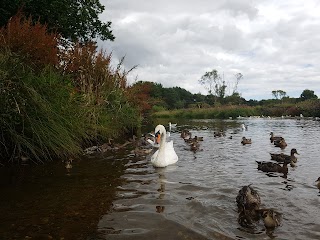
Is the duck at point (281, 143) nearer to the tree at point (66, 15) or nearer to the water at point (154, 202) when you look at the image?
the water at point (154, 202)

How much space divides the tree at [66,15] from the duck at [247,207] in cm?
1133

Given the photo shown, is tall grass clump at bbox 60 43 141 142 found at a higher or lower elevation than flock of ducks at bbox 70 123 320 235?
higher

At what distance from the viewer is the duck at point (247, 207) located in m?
4.94

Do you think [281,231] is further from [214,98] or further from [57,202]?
[214,98]

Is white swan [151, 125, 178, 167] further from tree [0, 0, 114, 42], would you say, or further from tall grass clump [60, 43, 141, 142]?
tree [0, 0, 114, 42]

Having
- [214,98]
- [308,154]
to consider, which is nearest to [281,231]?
[308,154]

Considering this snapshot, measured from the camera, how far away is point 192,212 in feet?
17.4

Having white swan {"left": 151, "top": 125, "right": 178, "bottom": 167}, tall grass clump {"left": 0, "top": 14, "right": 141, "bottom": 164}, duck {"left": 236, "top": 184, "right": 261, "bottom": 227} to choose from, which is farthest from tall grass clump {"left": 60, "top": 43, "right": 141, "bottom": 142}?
duck {"left": 236, "top": 184, "right": 261, "bottom": 227}

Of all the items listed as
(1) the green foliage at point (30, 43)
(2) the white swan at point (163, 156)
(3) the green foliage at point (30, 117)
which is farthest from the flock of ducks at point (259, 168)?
(1) the green foliage at point (30, 43)

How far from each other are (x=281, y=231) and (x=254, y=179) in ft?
11.2

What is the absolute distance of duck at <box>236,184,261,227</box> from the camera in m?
4.94

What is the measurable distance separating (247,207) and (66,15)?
597 inches

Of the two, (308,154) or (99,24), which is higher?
(99,24)

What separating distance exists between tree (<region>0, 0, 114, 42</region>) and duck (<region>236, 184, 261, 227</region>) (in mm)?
11328
